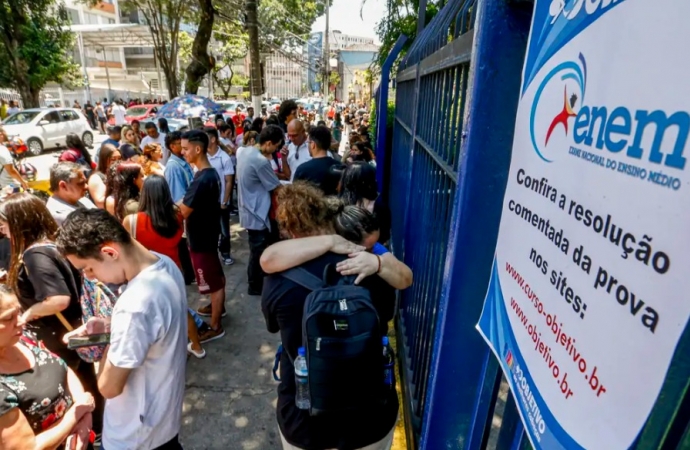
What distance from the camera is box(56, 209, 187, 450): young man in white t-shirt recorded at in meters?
1.67

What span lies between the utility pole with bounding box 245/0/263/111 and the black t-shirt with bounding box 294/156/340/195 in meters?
5.82

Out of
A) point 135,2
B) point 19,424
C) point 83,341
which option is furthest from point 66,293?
point 135,2

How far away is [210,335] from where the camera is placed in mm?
3928

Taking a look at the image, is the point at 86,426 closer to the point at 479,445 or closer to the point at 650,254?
the point at 479,445

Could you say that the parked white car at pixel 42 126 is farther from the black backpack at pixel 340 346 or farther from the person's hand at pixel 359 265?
the black backpack at pixel 340 346

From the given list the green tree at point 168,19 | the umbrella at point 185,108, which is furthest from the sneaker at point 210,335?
the green tree at point 168,19

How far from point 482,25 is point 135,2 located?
23200 mm

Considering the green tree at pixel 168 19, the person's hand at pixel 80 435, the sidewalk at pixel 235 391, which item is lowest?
the sidewalk at pixel 235 391

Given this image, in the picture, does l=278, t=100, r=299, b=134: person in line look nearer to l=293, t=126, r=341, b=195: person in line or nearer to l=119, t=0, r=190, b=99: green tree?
l=293, t=126, r=341, b=195: person in line

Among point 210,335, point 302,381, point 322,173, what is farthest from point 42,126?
point 302,381

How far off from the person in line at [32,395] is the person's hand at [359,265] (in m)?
1.32

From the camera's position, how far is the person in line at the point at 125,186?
3387 mm

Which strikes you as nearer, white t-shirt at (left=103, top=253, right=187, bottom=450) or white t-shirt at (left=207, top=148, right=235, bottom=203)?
white t-shirt at (left=103, top=253, right=187, bottom=450)

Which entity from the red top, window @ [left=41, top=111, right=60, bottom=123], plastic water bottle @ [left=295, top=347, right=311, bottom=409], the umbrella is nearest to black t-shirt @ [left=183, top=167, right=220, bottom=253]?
the red top
